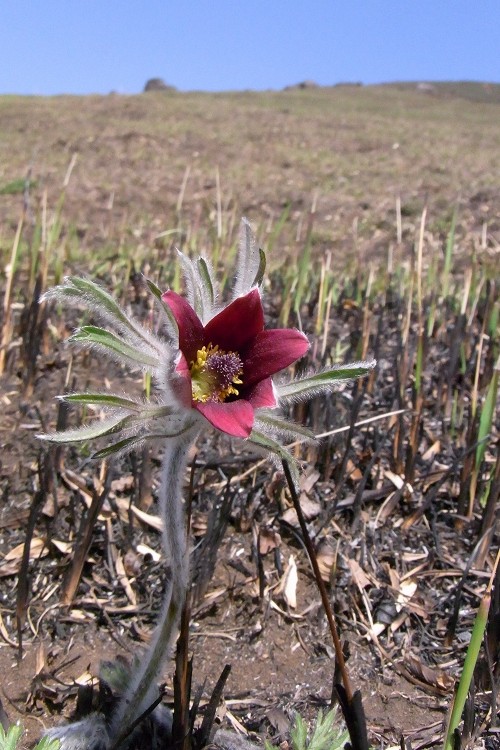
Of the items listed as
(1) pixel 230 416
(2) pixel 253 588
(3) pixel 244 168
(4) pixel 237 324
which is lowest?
(2) pixel 253 588

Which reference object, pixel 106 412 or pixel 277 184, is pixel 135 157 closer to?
pixel 277 184

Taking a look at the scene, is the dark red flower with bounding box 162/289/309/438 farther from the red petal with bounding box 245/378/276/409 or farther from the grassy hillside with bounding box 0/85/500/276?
the grassy hillside with bounding box 0/85/500/276

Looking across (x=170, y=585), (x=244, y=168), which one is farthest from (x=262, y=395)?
(x=244, y=168)

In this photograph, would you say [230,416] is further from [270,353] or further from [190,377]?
[270,353]

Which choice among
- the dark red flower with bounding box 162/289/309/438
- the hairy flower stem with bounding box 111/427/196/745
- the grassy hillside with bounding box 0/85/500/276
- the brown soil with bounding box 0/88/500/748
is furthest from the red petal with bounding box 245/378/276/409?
the grassy hillside with bounding box 0/85/500/276

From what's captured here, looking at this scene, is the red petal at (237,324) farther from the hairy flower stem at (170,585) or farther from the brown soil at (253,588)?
the brown soil at (253,588)

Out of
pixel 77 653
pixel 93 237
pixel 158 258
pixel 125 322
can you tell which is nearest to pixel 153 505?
pixel 77 653

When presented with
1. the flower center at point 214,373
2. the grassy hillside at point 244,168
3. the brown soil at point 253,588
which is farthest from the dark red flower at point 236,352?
the grassy hillside at point 244,168
